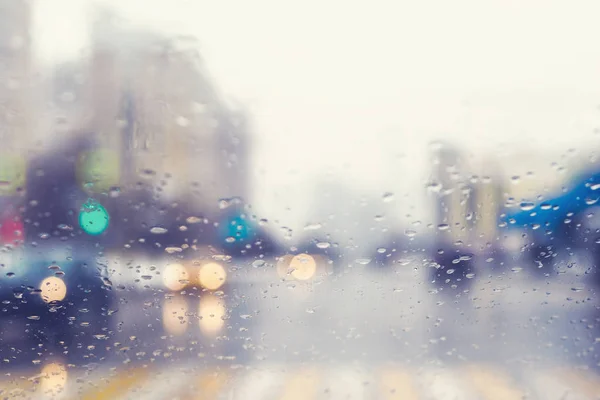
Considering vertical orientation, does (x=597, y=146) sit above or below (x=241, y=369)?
above

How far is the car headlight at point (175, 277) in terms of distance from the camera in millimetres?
2324

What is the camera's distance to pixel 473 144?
7.75ft

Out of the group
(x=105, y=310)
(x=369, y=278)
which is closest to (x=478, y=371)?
(x=369, y=278)

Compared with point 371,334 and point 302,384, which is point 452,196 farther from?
point 302,384

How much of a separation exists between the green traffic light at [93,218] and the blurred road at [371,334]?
32 centimetres

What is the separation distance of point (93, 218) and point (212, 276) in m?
0.55

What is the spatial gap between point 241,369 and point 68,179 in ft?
3.58

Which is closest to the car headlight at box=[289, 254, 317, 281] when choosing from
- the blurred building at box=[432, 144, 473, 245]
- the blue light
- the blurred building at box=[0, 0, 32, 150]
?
the blue light

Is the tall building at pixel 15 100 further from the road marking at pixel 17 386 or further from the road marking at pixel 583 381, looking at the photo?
the road marking at pixel 583 381

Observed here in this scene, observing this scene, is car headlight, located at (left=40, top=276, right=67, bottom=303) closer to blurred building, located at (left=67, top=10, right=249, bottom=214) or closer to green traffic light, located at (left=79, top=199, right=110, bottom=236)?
green traffic light, located at (left=79, top=199, right=110, bottom=236)

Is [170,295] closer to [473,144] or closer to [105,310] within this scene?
[105,310]

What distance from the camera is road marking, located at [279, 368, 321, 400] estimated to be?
254 centimetres

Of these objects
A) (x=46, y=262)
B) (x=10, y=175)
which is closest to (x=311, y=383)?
(x=46, y=262)

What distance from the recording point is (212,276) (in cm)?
→ 238
